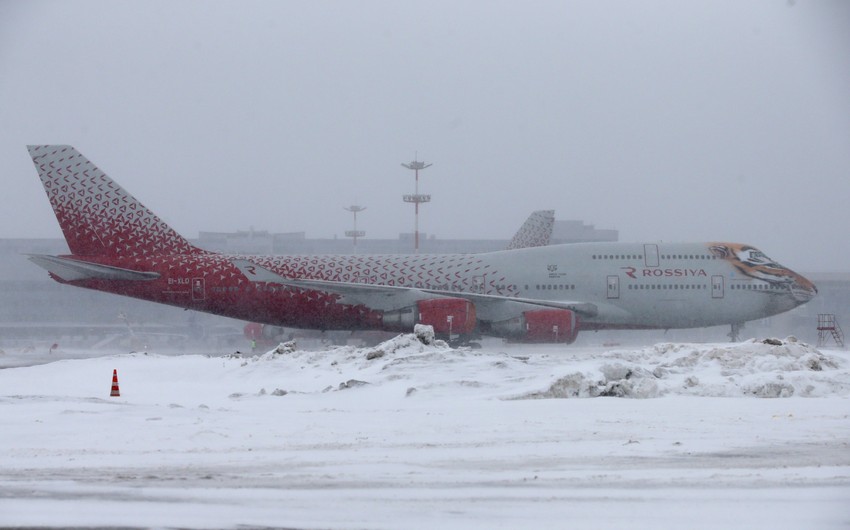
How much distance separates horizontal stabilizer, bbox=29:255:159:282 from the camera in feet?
97.3

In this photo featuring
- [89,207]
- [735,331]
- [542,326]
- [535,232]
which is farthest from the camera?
[535,232]

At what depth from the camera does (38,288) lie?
75375 millimetres

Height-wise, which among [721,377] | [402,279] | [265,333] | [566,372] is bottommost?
[265,333]

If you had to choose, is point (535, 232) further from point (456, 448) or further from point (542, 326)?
point (456, 448)

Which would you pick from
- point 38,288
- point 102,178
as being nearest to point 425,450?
point 102,178

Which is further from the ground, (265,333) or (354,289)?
(354,289)

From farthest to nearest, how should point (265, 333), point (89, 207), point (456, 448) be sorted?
point (265, 333), point (89, 207), point (456, 448)

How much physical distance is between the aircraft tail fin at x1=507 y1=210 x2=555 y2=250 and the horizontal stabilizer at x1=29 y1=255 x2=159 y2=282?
21242 mm

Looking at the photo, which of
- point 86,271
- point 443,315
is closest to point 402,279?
point 443,315

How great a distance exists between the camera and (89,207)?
102 feet

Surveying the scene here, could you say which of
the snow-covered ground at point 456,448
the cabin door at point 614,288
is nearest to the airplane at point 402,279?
the cabin door at point 614,288

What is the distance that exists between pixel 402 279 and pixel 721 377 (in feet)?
52.2

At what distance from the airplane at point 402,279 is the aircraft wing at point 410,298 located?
37 millimetres

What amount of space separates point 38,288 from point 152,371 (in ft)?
196
